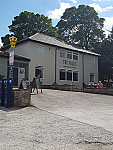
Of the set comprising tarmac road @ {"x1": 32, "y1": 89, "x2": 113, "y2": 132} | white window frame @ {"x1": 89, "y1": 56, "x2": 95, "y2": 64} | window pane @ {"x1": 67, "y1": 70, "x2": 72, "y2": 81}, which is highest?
white window frame @ {"x1": 89, "y1": 56, "x2": 95, "y2": 64}

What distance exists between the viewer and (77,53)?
87.0ft

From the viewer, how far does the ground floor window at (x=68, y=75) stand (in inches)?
944

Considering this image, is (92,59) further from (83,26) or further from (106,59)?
(83,26)

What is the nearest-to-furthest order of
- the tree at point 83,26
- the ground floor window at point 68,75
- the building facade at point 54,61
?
the building facade at point 54,61, the ground floor window at point 68,75, the tree at point 83,26

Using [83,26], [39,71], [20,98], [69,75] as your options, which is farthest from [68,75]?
[83,26]

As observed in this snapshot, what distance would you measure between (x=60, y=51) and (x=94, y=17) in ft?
77.1

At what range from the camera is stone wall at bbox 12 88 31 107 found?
374 inches

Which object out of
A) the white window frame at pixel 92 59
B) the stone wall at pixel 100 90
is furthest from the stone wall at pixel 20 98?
the white window frame at pixel 92 59

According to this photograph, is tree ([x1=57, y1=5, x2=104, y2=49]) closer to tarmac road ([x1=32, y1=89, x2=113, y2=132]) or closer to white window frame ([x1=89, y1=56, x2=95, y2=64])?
white window frame ([x1=89, y1=56, x2=95, y2=64])

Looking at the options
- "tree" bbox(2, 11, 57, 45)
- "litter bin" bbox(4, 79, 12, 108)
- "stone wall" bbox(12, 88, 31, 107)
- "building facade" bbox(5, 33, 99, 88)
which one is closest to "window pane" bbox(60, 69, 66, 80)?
"building facade" bbox(5, 33, 99, 88)

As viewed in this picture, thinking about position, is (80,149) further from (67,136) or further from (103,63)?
(103,63)

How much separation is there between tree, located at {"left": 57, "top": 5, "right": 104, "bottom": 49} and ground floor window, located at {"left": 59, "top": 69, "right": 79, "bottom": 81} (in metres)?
17.2

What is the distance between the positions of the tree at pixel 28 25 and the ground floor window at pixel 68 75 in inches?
667

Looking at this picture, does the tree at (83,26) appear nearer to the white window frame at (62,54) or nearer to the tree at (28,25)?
the tree at (28,25)
